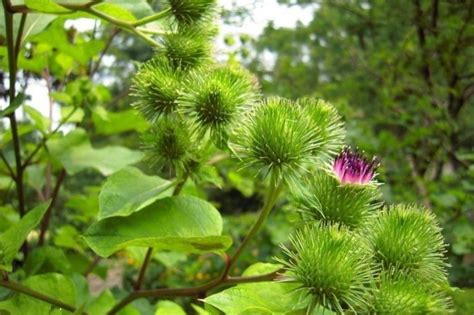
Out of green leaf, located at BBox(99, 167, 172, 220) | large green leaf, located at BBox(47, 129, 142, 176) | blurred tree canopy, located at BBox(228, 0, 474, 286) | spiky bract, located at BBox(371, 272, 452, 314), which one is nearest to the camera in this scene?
spiky bract, located at BBox(371, 272, 452, 314)

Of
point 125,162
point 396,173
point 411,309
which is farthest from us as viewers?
point 396,173

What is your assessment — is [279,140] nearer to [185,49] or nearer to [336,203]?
[336,203]

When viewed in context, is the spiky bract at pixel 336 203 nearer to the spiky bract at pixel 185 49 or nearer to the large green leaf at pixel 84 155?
the spiky bract at pixel 185 49

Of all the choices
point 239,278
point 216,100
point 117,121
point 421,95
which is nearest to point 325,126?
point 216,100

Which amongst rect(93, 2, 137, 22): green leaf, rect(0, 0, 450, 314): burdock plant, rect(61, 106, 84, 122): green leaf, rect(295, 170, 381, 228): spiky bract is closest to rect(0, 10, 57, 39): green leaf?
rect(0, 0, 450, 314): burdock plant

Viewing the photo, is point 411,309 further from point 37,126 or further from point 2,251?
point 37,126

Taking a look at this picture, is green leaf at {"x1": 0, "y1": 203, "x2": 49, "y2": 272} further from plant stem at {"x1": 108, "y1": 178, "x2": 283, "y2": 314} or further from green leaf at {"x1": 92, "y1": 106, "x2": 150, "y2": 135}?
green leaf at {"x1": 92, "y1": 106, "x2": 150, "y2": 135}

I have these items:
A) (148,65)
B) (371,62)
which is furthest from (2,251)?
(371,62)

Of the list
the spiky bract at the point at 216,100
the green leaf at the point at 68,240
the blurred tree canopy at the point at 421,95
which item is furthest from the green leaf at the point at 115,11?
the blurred tree canopy at the point at 421,95
